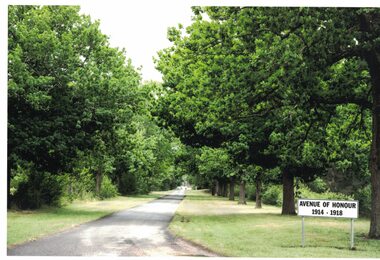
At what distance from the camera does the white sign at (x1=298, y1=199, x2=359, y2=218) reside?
14.5 meters

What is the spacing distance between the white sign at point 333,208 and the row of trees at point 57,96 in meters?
14.4

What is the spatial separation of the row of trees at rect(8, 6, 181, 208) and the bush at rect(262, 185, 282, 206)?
811 inches

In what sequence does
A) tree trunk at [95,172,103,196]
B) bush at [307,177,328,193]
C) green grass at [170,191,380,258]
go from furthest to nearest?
tree trunk at [95,172,103,196], bush at [307,177,328,193], green grass at [170,191,380,258]

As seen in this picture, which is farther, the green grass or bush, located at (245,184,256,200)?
bush, located at (245,184,256,200)

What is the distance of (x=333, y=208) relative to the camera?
14492 millimetres

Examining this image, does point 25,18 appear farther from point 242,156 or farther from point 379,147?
point 379,147

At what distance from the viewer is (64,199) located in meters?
34.5

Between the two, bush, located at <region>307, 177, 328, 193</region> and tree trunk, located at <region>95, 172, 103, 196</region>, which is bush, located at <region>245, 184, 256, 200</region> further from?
tree trunk, located at <region>95, 172, 103, 196</region>

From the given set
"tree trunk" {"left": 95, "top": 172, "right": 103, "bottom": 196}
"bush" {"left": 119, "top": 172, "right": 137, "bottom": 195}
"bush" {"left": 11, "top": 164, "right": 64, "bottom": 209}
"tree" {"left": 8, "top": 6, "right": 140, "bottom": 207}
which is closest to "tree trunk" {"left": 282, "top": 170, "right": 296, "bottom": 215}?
"tree" {"left": 8, "top": 6, "right": 140, "bottom": 207}

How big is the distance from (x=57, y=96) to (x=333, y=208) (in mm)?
17134

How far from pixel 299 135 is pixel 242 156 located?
11.4 metres

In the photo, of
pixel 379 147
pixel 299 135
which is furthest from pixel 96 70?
pixel 379 147

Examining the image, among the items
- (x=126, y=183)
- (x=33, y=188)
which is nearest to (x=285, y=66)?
(x=33, y=188)

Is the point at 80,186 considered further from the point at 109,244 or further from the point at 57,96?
the point at 109,244
